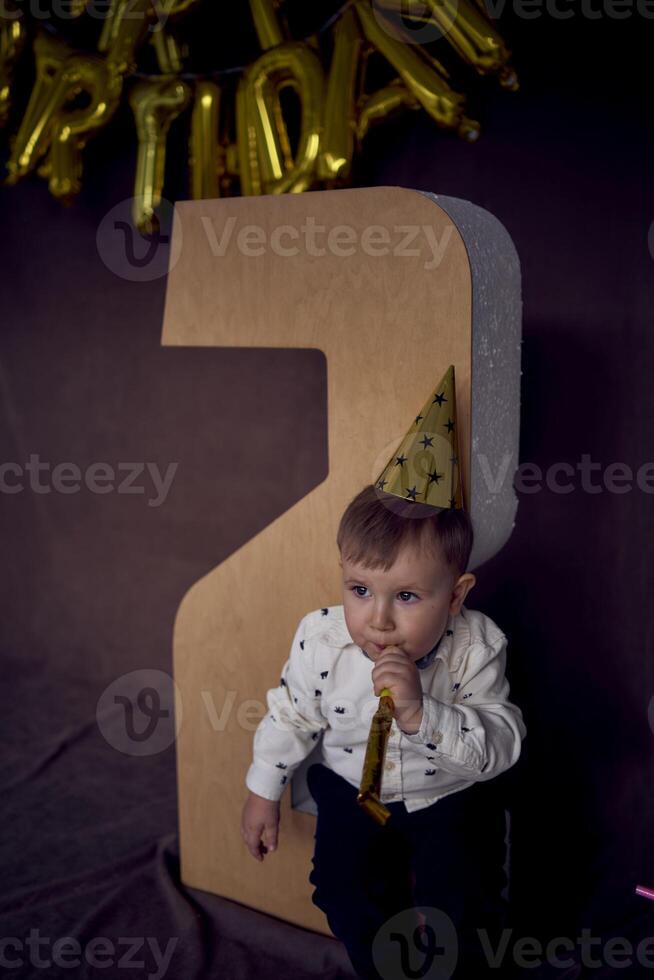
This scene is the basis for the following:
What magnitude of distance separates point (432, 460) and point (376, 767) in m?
0.37

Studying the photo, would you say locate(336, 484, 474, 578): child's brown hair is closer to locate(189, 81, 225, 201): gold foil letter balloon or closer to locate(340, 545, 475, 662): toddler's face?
locate(340, 545, 475, 662): toddler's face

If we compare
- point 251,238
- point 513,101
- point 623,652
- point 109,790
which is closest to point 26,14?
point 251,238

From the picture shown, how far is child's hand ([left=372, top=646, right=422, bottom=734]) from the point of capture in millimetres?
1052

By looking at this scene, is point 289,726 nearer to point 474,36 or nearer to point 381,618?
point 381,618

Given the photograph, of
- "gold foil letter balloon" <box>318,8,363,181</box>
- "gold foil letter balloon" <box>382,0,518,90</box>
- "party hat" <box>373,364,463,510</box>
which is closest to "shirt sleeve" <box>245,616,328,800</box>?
"party hat" <box>373,364,463,510</box>

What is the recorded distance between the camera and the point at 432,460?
3.69 feet

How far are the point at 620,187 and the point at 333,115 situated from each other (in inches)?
19.2

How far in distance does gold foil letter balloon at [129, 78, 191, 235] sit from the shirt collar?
3.12 ft

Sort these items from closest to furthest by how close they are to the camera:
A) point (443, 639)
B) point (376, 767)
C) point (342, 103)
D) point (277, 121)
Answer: point (376, 767)
point (443, 639)
point (342, 103)
point (277, 121)

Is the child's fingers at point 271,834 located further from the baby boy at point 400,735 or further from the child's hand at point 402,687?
the child's hand at point 402,687

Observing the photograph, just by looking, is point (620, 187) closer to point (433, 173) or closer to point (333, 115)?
point (433, 173)

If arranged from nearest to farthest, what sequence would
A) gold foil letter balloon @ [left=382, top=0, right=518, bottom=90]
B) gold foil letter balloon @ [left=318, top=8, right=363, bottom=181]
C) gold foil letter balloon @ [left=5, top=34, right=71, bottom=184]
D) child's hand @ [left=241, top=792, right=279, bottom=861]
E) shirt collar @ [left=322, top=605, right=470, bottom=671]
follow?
shirt collar @ [left=322, top=605, right=470, bottom=671] < child's hand @ [left=241, top=792, right=279, bottom=861] < gold foil letter balloon @ [left=382, top=0, right=518, bottom=90] < gold foil letter balloon @ [left=318, top=8, right=363, bottom=181] < gold foil letter balloon @ [left=5, top=34, right=71, bottom=184]

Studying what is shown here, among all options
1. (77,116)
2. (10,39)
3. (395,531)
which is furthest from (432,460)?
(10,39)

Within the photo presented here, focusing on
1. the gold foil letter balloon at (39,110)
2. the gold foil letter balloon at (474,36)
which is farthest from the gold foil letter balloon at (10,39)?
the gold foil letter balloon at (474,36)
